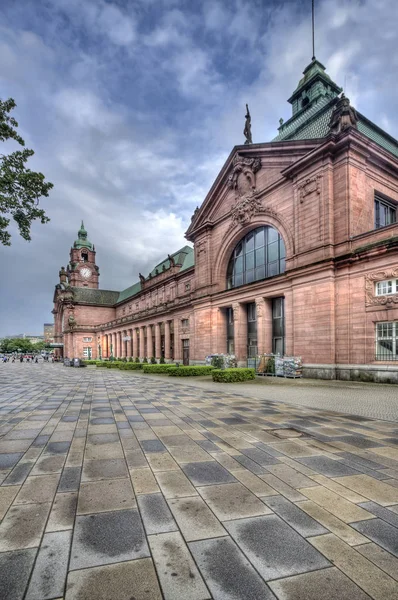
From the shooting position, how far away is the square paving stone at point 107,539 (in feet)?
9.59

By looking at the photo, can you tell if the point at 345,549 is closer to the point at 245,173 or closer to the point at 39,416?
the point at 39,416

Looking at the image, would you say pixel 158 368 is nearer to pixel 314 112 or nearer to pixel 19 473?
pixel 19 473

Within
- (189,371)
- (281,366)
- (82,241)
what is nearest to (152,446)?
(281,366)

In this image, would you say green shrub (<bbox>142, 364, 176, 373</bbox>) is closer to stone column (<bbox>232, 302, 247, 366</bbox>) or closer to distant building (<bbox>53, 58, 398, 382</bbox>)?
distant building (<bbox>53, 58, 398, 382</bbox>)

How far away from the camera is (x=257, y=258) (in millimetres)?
30234

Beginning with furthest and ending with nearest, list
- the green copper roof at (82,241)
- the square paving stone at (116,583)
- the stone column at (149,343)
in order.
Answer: the green copper roof at (82,241), the stone column at (149,343), the square paving stone at (116,583)

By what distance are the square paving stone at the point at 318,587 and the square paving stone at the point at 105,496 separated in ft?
6.71

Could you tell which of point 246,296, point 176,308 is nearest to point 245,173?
point 246,296

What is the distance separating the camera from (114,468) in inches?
203

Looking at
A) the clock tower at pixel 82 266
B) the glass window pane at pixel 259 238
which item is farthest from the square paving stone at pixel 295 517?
the clock tower at pixel 82 266

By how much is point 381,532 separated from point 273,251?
1032 inches

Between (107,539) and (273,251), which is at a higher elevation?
(273,251)

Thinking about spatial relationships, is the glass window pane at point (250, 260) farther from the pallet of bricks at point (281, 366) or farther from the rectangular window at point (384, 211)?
the rectangular window at point (384, 211)

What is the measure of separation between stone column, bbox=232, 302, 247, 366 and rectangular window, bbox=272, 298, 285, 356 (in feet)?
12.6
